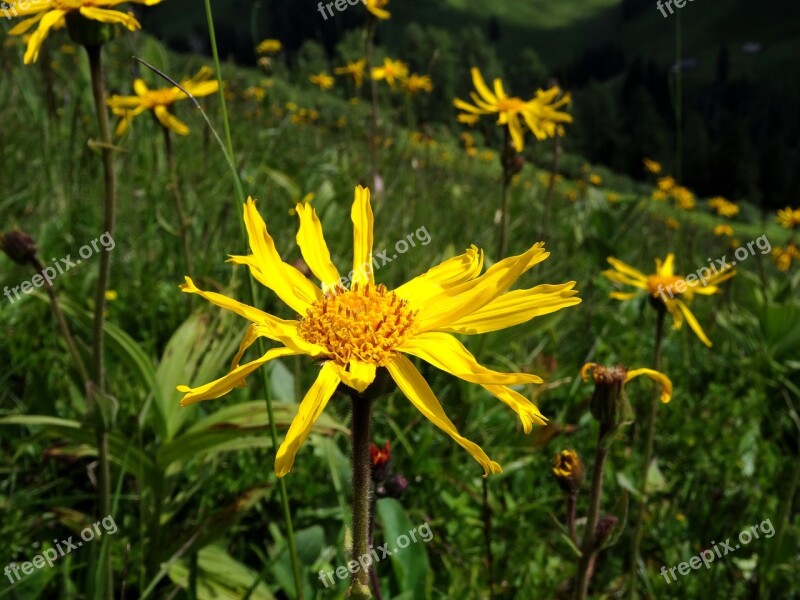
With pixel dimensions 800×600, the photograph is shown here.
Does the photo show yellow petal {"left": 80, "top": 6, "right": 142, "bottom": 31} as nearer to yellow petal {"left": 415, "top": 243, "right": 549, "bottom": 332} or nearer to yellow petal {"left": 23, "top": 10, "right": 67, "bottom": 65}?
yellow petal {"left": 23, "top": 10, "right": 67, "bottom": 65}

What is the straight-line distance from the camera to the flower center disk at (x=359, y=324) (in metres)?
1.21

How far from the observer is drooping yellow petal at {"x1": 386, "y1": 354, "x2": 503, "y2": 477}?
1.02 meters

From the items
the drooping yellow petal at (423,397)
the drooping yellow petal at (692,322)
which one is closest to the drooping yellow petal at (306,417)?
the drooping yellow petal at (423,397)

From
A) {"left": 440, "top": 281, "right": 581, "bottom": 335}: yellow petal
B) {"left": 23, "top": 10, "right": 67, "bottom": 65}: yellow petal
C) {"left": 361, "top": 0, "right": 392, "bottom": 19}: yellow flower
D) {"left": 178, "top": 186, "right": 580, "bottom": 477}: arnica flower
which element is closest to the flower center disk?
{"left": 178, "top": 186, "right": 580, "bottom": 477}: arnica flower

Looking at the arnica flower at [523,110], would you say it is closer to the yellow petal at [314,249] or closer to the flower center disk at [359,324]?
the yellow petal at [314,249]

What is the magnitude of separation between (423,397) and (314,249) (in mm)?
491

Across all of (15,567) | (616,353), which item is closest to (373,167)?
(616,353)

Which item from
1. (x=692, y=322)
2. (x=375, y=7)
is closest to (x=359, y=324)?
(x=692, y=322)

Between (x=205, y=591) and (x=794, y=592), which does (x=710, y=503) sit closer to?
(x=794, y=592)

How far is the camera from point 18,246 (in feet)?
6.05

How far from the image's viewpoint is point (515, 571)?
209 cm

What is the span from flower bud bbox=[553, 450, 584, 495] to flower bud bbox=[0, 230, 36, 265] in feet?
4.95

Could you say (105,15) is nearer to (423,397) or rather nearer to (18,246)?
(18,246)

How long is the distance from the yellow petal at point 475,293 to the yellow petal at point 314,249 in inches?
9.3
